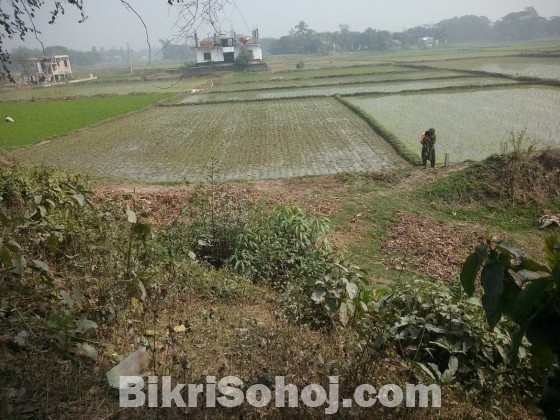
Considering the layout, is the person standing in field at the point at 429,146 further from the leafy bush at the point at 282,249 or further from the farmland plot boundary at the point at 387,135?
the leafy bush at the point at 282,249

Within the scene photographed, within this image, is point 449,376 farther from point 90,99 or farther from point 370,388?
point 90,99

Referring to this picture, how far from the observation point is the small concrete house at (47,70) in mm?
46141

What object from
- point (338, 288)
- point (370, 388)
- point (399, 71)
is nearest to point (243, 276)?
point (338, 288)

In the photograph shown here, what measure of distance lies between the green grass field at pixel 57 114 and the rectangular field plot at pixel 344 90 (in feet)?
12.4

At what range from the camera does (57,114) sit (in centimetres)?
2211

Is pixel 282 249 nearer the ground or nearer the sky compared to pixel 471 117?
→ nearer the ground

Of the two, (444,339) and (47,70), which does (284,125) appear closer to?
(444,339)

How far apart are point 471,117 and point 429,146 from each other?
740cm

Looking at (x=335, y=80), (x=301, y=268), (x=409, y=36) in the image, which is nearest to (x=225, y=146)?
(x=301, y=268)

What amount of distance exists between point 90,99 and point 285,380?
29616 millimetres

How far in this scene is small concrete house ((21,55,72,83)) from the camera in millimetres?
46141

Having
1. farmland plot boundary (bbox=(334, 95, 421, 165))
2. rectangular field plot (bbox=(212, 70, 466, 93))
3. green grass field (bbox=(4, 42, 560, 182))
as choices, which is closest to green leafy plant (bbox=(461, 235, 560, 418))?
green grass field (bbox=(4, 42, 560, 182))

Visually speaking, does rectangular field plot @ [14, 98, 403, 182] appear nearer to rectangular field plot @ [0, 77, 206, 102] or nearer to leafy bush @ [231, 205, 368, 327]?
leafy bush @ [231, 205, 368, 327]

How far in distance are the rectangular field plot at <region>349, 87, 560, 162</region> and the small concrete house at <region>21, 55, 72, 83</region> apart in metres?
40.4
